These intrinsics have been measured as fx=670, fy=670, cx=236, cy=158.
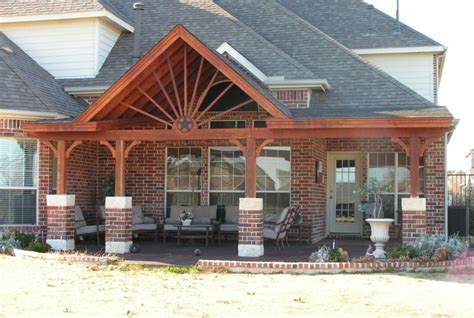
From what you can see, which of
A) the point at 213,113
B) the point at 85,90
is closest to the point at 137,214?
the point at 213,113

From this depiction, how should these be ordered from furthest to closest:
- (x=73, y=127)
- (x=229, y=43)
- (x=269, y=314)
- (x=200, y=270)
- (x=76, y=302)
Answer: (x=229, y=43), (x=73, y=127), (x=200, y=270), (x=76, y=302), (x=269, y=314)

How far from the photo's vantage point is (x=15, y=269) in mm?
11180

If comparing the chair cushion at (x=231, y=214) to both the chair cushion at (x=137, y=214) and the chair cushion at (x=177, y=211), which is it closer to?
the chair cushion at (x=177, y=211)

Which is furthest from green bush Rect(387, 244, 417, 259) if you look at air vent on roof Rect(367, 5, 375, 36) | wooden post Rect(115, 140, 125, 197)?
air vent on roof Rect(367, 5, 375, 36)

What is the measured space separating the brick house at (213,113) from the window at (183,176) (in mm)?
31

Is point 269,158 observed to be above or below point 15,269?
above

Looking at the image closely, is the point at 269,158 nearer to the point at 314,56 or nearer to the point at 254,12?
the point at 314,56

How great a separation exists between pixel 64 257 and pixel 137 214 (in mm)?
4025

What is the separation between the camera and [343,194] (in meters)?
18.1

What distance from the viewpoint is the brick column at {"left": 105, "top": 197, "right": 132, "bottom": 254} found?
43.7 feet

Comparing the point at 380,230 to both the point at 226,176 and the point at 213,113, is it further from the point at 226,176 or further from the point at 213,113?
the point at 213,113

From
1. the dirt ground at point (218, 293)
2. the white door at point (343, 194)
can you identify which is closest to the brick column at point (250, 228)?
the dirt ground at point (218, 293)

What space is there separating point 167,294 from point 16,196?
699 cm

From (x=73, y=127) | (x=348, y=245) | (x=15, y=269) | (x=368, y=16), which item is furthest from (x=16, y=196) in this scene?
(x=368, y=16)
